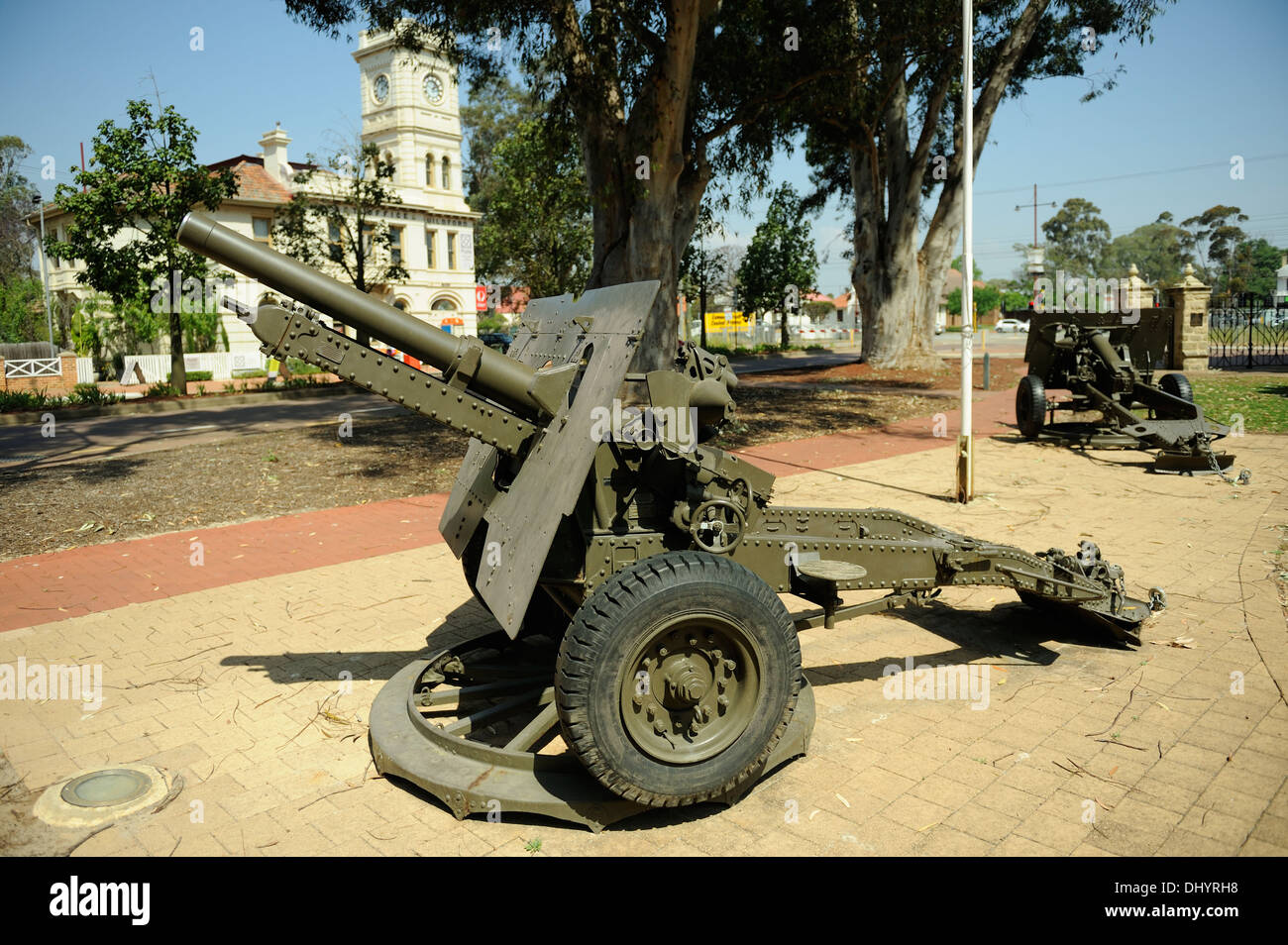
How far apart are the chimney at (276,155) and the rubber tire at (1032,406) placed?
3731cm

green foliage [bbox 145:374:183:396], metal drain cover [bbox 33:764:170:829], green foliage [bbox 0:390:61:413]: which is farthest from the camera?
green foliage [bbox 145:374:183:396]

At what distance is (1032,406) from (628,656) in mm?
11660

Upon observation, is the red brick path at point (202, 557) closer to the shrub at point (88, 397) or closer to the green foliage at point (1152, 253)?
the shrub at point (88, 397)

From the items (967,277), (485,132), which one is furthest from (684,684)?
(485,132)

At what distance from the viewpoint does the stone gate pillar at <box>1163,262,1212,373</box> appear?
2433cm

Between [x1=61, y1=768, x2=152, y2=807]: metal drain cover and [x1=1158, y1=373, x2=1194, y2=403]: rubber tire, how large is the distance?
12.4m

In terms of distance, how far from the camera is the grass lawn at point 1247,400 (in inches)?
578

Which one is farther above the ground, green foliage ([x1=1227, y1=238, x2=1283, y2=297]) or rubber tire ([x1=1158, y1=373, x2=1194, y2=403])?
green foliage ([x1=1227, y1=238, x2=1283, y2=297])

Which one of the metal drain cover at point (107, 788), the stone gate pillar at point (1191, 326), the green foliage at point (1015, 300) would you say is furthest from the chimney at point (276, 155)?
the green foliage at point (1015, 300)

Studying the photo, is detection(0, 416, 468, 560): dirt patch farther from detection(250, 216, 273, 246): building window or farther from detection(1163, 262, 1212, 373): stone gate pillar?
detection(250, 216, 273, 246): building window

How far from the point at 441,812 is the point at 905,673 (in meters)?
2.69

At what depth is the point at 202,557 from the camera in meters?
7.72

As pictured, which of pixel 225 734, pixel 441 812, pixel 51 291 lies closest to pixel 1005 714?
pixel 441 812

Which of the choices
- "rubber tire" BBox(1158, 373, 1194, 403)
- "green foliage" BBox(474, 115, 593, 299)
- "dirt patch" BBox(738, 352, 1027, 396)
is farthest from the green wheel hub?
"green foliage" BBox(474, 115, 593, 299)
